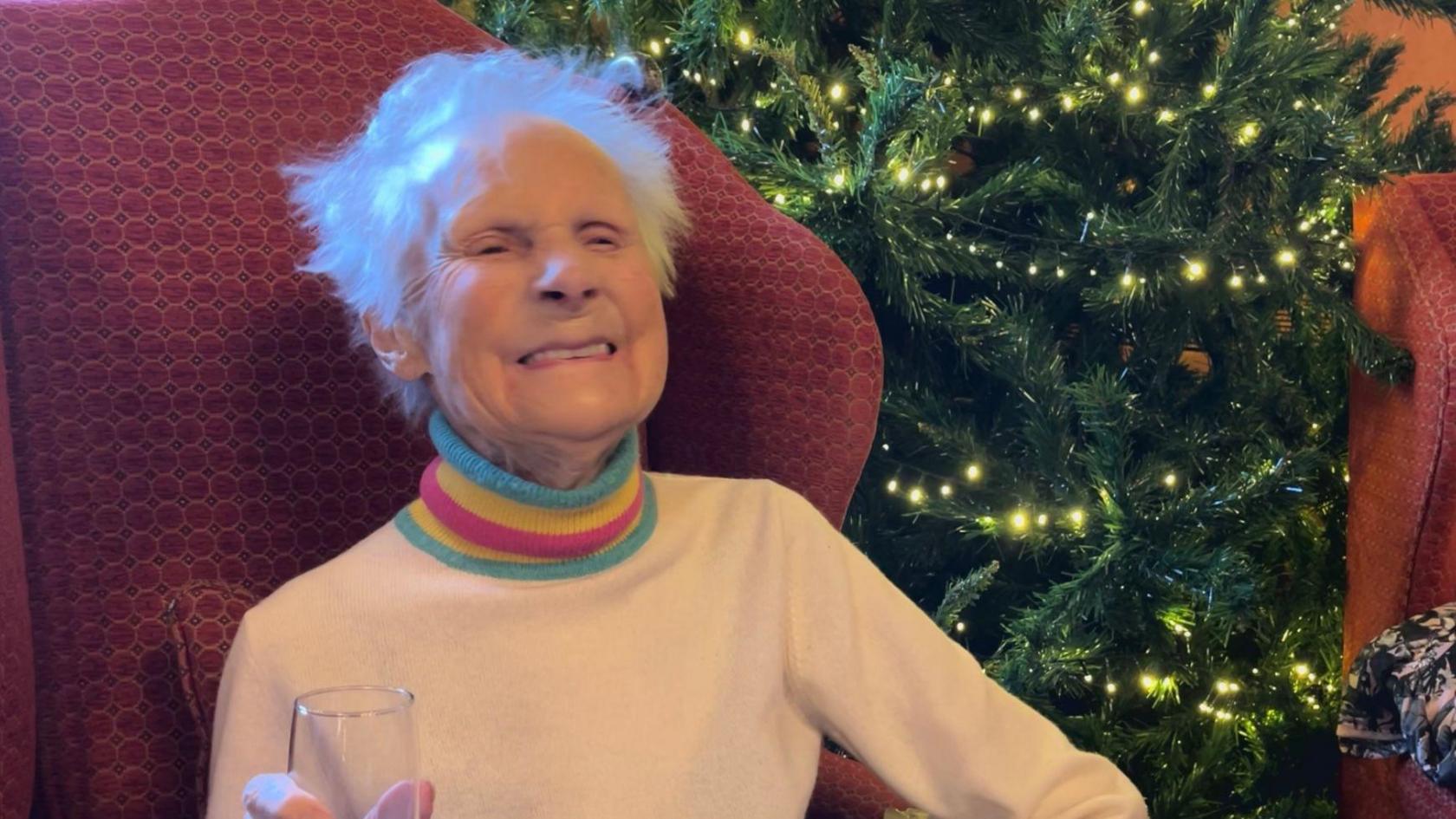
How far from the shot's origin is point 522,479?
38.8 inches

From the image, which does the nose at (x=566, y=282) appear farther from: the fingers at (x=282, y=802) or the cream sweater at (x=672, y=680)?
the fingers at (x=282, y=802)

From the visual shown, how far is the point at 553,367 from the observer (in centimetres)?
95

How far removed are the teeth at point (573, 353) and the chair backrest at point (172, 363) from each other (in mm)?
256

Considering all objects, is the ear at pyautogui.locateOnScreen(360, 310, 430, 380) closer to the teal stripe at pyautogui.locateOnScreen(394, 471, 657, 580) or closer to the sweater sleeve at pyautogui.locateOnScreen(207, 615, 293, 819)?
the teal stripe at pyautogui.locateOnScreen(394, 471, 657, 580)

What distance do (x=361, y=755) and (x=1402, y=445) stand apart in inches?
64.1

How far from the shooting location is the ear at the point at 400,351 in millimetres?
1022

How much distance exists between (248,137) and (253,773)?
55cm

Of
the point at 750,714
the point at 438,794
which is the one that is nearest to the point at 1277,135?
the point at 750,714

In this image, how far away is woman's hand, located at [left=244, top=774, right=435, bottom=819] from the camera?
2.16 feet

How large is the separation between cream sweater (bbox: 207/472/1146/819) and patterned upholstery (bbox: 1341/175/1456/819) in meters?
0.87

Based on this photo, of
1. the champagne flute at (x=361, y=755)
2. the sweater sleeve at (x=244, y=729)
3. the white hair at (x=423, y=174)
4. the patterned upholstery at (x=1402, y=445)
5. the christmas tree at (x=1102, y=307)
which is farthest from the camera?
the patterned upholstery at (x=1402, y=445)

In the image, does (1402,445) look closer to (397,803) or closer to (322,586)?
(322,586)

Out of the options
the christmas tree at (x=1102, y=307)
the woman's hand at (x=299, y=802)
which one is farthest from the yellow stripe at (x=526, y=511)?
the christmas tree at (x=1102, y=307)

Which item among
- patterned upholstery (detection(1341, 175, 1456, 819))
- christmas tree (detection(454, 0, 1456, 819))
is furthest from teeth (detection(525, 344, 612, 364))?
patterned upholstery (detection(1341, 175, 1456, 819))
